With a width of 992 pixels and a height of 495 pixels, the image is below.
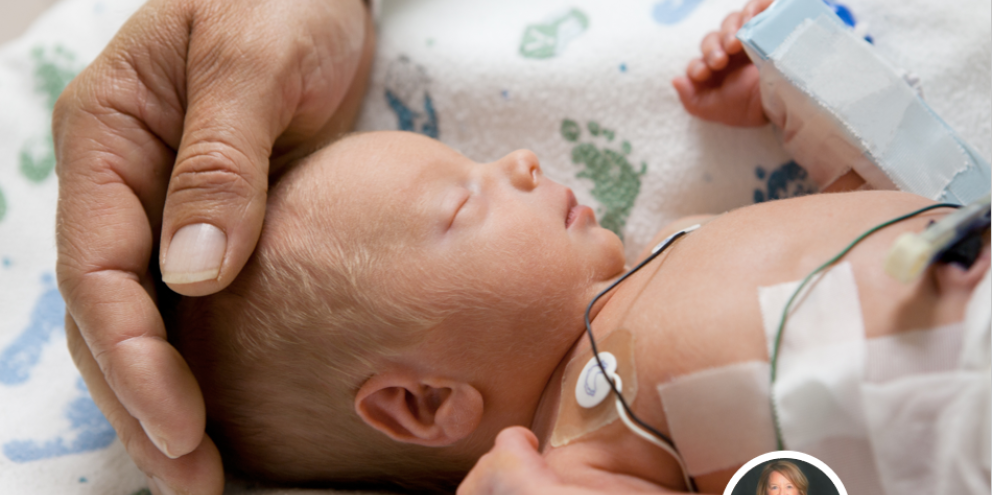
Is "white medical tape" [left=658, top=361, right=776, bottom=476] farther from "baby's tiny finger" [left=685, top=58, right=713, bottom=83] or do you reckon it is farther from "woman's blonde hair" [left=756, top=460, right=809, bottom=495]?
"baby's tiny finger" [left=685, top=58, right=713, bottom=83]

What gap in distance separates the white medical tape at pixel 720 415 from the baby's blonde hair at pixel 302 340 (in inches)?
14.4

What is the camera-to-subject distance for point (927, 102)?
1.26m

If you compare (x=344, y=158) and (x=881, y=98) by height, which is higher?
(x=881, y=98)

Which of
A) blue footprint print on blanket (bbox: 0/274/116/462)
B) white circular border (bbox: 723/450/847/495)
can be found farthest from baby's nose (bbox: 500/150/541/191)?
blue footprint print on blanket (bbox: 0/274/116/462)

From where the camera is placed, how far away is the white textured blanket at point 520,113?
4.13 feet

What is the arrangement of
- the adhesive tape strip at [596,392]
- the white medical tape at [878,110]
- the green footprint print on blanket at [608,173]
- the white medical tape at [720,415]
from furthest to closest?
the green footprint print on blanket at [608,173]
the white medical tape at [878,110]
the adhesive tape strip at [596,392]
the white medical tape at [720,415]

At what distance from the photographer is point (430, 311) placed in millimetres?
997

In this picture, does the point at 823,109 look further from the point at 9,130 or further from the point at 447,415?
the point at 9,130

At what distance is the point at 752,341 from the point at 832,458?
5.6 inches

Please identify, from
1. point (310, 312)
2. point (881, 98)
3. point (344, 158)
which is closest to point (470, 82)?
point (344, 158)

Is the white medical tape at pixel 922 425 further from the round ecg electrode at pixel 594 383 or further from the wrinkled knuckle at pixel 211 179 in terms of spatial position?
the wrinkled knuckle at pixel 211 179

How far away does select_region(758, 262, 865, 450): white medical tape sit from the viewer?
2.33 feet

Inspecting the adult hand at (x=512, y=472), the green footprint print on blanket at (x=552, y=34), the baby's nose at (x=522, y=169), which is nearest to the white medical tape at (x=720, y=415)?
the adult hand at (x=512, y=472)

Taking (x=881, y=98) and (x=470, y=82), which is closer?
(x=881, y=98)
